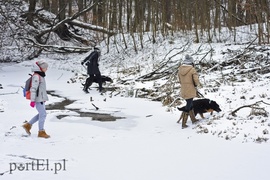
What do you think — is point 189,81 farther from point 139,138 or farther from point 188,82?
point 139,138

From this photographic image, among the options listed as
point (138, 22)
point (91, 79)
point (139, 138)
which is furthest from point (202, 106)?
point (138, 22)


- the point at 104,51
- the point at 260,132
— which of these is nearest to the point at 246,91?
the point at 260,132

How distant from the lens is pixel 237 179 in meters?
4.38

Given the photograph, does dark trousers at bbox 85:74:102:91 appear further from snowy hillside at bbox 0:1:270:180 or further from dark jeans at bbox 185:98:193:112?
dark jeans at bbox 185:98:193:112

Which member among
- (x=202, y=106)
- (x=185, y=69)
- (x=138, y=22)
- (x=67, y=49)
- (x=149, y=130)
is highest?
(x=138, y=22)

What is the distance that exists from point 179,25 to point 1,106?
14.1m

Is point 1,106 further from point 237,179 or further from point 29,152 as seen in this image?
point 237,179

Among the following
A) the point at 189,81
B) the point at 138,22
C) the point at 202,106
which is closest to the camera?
the point at 189,81

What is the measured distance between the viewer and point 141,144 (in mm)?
6379

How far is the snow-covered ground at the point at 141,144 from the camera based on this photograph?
4.71 metres

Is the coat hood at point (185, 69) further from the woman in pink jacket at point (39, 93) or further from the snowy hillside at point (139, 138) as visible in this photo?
the woman in pink jacket at point (39, 93)

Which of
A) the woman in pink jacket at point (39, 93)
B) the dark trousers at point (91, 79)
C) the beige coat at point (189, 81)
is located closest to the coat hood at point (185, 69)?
the beige coat at point (189, 81)

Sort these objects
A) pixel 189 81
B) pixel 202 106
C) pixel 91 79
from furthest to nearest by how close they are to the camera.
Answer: pixel 91 79
pixel 202 106
pixel 189 81

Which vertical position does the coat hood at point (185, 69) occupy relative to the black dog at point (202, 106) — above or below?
above
